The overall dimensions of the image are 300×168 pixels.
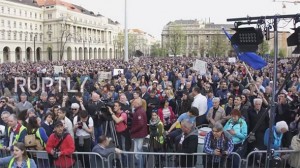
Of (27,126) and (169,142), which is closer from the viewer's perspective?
(27,126)

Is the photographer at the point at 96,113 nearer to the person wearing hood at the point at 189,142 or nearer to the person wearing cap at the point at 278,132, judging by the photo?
the person wearing hood at the point at 189,142

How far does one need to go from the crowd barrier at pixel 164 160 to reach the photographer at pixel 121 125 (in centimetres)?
88

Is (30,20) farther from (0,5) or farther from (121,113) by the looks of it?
(121,113)

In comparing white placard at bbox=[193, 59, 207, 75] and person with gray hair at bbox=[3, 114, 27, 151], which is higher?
white placard at bbox=[193, 59, 207, 75]

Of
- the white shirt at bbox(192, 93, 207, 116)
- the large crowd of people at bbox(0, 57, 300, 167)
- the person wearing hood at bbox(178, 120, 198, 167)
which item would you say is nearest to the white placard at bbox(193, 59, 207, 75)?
the large crowd of people at bbox(0, 57, 300, 167)

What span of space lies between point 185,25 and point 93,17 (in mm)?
46252

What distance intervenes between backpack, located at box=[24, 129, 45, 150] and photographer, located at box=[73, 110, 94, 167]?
3.14 ft

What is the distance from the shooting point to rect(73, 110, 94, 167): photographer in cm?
734

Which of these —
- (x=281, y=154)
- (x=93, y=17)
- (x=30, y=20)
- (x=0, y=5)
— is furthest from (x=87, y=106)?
(x=93, y=17)

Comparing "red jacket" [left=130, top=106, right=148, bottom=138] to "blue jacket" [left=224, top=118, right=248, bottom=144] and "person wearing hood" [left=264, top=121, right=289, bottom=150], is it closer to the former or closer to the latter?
"blue jacket" [left=224, top=118, right=248, bottom=144]

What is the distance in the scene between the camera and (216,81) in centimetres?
1538

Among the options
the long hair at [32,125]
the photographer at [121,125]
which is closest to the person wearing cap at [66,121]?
the long hair at [32,125]

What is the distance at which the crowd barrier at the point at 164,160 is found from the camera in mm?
6184

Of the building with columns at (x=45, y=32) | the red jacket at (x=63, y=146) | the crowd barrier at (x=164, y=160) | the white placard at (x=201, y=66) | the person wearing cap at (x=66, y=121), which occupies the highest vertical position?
the building with columns at (x=45, y=32)
